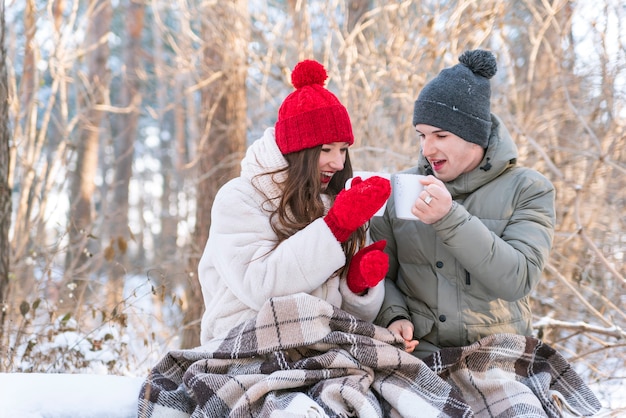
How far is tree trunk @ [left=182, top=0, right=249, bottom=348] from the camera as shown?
616 centimetres

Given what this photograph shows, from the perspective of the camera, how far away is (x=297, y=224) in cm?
247

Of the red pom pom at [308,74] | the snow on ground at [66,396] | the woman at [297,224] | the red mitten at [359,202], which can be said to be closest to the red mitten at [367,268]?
the woman at [297,224]

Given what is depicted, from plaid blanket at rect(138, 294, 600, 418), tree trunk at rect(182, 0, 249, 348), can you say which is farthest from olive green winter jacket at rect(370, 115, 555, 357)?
tree trunk at rect(182, 0, 249, 348)

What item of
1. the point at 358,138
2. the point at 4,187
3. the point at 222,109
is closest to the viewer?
the point at 4,187

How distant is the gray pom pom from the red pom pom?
0.57 meters

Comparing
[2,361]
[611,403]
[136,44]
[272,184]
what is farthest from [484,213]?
[136,44]

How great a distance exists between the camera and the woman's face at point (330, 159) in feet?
8.48

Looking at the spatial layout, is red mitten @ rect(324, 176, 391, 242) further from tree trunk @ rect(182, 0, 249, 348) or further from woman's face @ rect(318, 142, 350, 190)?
tree trunk @ rect(182, 0, 249, 348)

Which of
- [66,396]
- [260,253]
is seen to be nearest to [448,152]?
[260,253]

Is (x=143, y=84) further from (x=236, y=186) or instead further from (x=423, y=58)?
(x=236, y=186)

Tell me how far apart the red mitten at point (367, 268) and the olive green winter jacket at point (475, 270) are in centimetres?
18

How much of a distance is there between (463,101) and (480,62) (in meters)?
0.19

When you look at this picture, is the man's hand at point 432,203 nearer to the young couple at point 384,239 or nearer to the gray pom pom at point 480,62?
the young couple at point 384,239

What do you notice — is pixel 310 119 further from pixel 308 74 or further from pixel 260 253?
pixel 260 253
